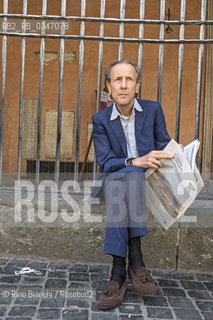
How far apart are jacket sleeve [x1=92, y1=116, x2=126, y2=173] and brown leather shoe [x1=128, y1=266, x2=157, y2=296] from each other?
63cm

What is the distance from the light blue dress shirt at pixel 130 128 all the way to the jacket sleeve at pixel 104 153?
0.11 m

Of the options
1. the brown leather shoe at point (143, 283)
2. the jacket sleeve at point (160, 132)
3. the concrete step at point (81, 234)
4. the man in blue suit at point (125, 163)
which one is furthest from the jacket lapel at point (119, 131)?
the brown leather shoe at point (143, 283)

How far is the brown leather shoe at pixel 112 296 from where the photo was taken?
86.0 inches

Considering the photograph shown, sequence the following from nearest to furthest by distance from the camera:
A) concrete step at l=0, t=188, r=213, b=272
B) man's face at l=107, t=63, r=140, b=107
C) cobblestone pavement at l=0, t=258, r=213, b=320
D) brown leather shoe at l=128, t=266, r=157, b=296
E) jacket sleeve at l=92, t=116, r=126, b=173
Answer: cobblestone pavement at l=0, t=258, r=213, b=320
brown leather shoe at l=128, t=266, r=157, b=296
jacket sleeve at l=92, t=116, r=126, b=173
man's face at l=107, t=63, r=140, b=107
concrete step at l=0, t=188, r=213, b=272

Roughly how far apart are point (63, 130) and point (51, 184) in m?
4.27

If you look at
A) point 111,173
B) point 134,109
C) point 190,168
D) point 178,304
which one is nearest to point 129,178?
point 111,173

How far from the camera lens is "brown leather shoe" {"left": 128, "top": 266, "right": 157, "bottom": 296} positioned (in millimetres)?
2270

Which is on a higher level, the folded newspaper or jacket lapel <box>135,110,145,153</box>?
jacket lapel <box>135,110,145,153</box>

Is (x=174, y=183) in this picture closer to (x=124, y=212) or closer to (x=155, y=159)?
(x=155, y=159)

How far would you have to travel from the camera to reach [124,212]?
2.30 meters

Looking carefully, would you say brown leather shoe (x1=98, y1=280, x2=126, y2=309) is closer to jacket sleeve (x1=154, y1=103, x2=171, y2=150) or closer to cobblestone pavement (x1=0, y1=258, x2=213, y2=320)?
cobblestone pavement (x1=0, y1=258, x2=213, y2=320)

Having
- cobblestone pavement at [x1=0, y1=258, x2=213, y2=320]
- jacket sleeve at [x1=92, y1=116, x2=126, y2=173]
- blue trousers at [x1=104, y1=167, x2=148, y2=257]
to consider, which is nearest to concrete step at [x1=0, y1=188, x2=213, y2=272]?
cobblestone pavement at [x1=0, y1=258, x2=213, y2=320]

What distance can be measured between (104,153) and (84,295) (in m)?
0.88

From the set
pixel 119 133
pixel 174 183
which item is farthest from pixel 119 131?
pixel 174 183
